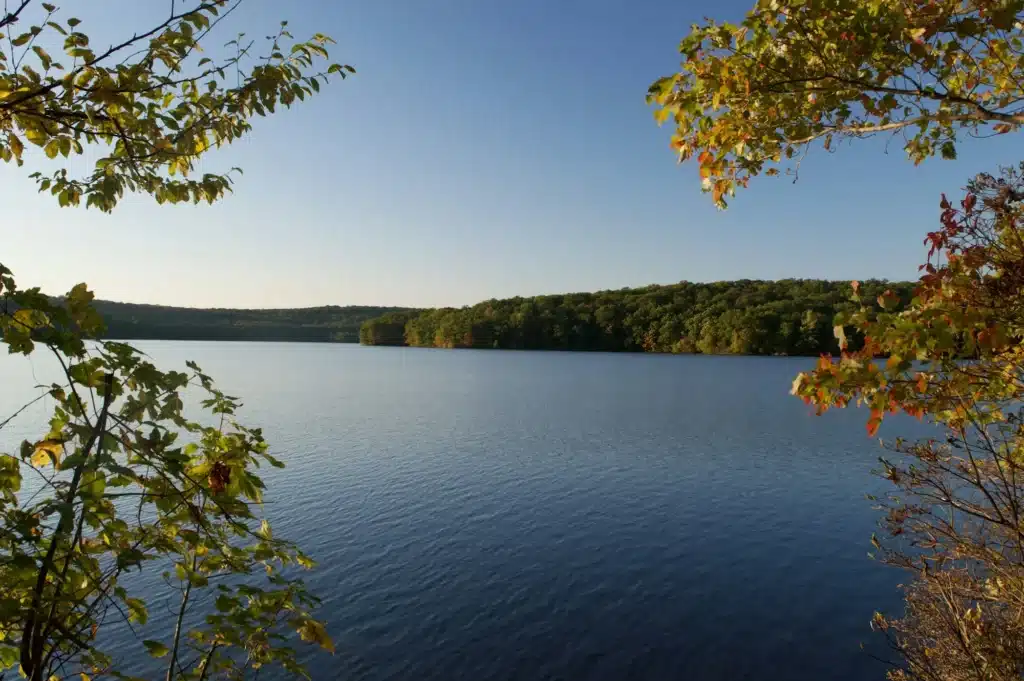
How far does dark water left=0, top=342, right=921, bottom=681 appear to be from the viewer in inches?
501

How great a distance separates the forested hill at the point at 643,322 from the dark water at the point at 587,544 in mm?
87284

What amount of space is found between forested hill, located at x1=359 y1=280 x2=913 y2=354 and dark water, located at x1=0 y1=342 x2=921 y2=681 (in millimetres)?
87284

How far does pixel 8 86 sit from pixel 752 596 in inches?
676

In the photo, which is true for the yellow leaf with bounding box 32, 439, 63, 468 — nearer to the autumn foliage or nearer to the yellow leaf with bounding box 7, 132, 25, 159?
the yellow leaf with bounding box 7, 132, 25, 159

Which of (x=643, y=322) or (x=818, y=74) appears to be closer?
(x=818, y=74)

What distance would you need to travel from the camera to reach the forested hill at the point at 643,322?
12156 cm

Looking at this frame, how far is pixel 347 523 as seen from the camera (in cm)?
2028

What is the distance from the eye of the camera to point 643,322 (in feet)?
497

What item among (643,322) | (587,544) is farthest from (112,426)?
(643,322)

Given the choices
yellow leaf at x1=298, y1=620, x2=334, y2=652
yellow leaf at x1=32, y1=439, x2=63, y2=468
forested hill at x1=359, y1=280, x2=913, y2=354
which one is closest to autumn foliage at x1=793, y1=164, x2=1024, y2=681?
yellow leaf at x1=298, y1=620, x2=334, y2=652

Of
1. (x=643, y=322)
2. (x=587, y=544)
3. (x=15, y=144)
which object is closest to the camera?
(x=15, y=144)

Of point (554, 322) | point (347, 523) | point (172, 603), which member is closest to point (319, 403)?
point (347, 523)

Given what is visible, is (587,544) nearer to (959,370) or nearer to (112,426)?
(959,370)

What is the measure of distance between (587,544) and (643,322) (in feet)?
450
